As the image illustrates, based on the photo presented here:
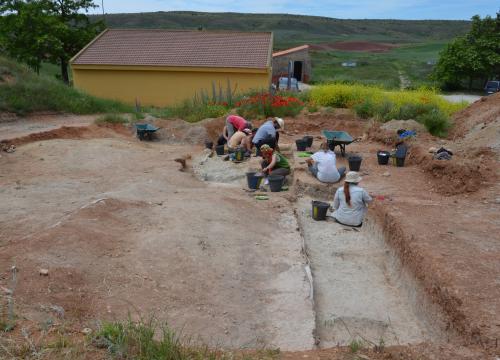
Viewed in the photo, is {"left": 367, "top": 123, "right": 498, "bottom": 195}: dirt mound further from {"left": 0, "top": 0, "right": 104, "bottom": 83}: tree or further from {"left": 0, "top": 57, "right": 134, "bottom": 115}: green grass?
{"left": 0, "top": 0, "right": 104, "bottom": 83}: tree

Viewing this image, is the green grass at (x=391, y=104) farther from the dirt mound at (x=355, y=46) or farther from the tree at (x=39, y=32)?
the dirt mound at (x=355, y=46)

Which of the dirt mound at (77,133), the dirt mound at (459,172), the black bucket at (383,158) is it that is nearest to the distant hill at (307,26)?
the dirt mound at (77,133)

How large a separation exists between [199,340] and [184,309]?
1.97ft

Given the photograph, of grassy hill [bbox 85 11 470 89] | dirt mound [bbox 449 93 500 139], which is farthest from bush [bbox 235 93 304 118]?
grassy hill [bbox 85 11 470 89]

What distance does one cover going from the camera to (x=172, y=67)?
71.1 ft

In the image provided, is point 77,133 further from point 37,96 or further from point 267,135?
point 267,135

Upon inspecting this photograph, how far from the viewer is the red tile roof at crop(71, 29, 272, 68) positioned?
2175 centimetres

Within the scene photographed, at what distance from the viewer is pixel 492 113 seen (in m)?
12.7

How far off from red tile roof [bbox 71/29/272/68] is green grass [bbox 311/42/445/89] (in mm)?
10127

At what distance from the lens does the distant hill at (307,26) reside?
7462 centimetres

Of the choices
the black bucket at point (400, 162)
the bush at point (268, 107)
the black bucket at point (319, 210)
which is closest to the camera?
the black bucket at point (319, 210)

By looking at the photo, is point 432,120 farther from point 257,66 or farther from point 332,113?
point 257,66

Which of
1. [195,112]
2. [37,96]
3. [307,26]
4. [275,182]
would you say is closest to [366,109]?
[195,112]

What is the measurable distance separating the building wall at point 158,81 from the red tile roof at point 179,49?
1.03ft
